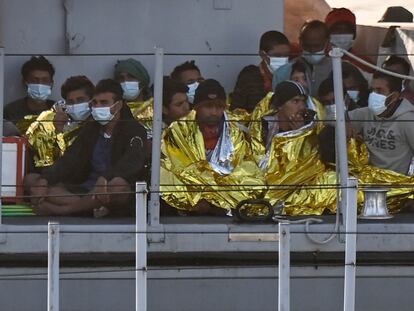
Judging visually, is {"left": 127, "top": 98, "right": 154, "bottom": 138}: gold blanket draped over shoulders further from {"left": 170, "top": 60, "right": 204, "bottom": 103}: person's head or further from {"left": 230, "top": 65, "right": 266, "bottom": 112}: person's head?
{"left": 230, "top": 65, "right": 266, "bottom": 112}: person's head

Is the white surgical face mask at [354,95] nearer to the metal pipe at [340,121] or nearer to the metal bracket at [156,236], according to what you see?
the metal pipe at [340,121]

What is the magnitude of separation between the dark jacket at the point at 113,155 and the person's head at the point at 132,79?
0.71m

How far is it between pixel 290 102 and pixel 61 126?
4.12ft

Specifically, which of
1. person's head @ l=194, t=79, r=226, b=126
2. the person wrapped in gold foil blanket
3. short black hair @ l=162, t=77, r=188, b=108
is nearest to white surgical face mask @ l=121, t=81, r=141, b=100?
short black hair @ l=162, t=77, r=188, b=108

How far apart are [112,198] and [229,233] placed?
67 centimetres

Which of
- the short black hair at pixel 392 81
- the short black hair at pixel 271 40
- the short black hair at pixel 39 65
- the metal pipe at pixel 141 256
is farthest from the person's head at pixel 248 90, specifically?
the metal pipe at pixel 141 256

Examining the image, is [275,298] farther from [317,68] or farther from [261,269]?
[317,68]

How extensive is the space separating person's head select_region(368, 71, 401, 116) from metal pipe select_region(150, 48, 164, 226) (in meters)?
1.27

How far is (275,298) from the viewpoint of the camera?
723 centimetres

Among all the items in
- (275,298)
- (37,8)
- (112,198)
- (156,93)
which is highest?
(37,8)

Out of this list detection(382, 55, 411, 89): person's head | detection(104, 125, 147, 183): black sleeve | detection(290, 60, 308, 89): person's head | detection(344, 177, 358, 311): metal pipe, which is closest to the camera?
detection(344, 177, 358, 311): metal pipe

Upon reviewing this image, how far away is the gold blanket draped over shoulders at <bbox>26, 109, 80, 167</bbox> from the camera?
7.95m

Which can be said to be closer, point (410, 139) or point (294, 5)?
point (410, 139)

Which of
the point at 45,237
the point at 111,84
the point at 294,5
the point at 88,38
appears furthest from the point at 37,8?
the point at 294,5
